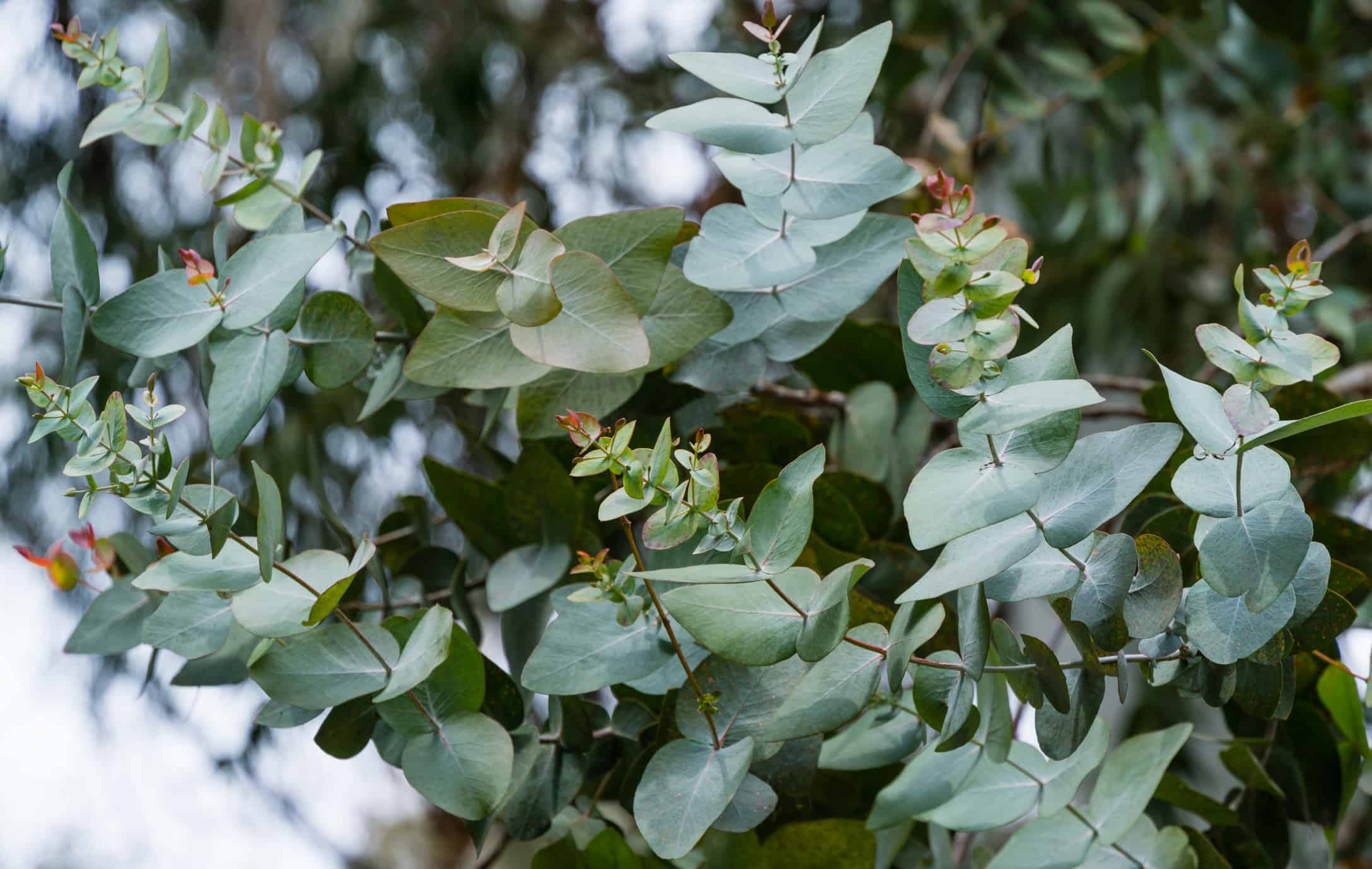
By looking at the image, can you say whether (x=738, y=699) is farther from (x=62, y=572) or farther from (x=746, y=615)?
(x=62, y=572)

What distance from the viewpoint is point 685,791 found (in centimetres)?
23

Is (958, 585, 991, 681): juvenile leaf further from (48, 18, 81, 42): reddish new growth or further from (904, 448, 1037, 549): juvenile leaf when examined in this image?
(48, 18, 81, 42): reddish new growth

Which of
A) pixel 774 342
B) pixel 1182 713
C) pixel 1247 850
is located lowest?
pixel 1182 713

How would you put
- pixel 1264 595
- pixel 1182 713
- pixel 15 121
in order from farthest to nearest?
pixel 15 121, pixel 1182 713, pixel 1264 595

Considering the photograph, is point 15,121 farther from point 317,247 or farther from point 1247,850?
point 1247,850

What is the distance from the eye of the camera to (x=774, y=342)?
0.30 meters

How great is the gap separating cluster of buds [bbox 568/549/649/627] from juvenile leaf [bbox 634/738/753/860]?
32 mm

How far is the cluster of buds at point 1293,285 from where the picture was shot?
0.62 ft

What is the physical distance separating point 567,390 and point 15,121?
0.88 meters

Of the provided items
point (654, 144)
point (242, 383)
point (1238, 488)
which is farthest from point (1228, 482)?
point (654, 144)

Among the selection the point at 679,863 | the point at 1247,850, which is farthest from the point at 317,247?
the point at 1247,850

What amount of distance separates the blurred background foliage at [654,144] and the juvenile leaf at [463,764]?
19 centimetres

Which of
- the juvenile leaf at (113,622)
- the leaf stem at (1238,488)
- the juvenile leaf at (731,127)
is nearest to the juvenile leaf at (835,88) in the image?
the juvenile leaf at (731,127)

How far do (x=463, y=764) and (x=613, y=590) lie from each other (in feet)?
0.19
